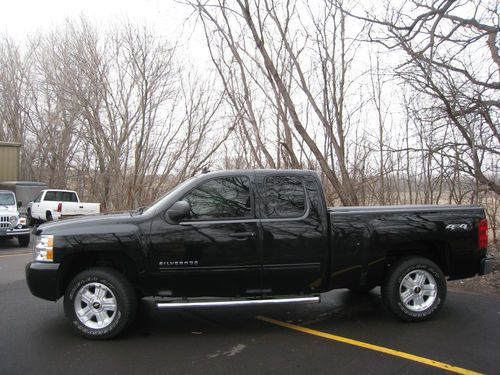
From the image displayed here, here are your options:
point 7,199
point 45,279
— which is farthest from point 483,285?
point 7,199

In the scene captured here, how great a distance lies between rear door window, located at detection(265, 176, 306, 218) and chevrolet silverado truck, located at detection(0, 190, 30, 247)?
10537mm

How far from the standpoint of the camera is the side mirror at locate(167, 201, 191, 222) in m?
4.83

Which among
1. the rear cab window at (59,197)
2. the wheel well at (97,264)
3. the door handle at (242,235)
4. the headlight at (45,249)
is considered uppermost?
the rear cab window at (59,197)

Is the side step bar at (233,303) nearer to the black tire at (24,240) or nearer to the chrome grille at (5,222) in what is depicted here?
the chrome grille at (5,222)

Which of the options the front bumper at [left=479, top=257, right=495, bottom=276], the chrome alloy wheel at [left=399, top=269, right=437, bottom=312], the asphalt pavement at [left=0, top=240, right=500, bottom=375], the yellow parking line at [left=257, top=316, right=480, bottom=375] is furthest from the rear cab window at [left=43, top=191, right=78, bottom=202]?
the front bumper at [left=479, top=257, right=495, bottom=276]

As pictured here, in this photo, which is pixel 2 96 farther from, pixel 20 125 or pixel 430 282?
pixel 430 282

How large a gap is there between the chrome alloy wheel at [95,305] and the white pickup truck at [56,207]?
14283 millimetres

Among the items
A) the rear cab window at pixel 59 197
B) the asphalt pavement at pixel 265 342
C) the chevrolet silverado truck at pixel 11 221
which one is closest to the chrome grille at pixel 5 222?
the chevrolet silverado truck at pixel 11 221

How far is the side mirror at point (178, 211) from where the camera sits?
4828 millimetres

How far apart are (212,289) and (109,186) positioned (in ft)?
69.9

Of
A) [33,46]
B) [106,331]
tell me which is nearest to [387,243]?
[106,331]

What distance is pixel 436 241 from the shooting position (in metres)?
5.53

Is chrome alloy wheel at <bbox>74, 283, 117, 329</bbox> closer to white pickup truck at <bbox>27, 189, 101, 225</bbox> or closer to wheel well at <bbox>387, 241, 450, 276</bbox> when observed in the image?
wheel well at <bbox>387, 241, 450, 276</bbox>

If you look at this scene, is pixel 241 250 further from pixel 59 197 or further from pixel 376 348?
pixel 59 197
